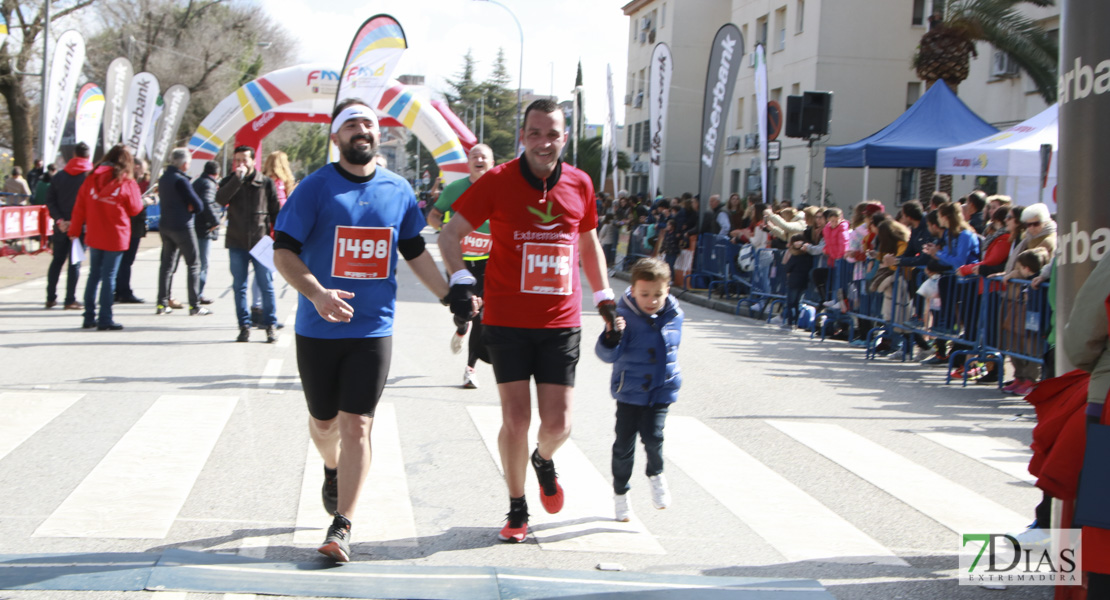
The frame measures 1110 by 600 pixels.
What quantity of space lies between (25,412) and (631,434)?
4.41 metres

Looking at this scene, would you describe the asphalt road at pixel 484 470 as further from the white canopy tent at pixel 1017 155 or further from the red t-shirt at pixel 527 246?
the white canopy tent at pixel 1017 155

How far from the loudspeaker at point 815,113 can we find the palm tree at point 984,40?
908cm

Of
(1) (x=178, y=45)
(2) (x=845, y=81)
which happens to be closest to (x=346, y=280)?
(2) (x=845, y=81)

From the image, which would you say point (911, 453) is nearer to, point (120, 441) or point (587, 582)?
point (587, 582)

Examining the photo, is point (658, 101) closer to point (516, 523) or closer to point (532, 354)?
point (532, 354)

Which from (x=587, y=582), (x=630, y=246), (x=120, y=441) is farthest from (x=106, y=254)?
(x=630, y=246)

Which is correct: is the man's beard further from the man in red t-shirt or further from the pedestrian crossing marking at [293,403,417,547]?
the pedestrian crossing marking at [293,403,417,547]

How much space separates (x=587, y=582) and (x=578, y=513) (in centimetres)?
110

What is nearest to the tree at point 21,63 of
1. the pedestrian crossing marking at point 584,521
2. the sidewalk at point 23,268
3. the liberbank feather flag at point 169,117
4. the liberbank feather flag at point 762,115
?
the liberbank feather flag at point 169,117

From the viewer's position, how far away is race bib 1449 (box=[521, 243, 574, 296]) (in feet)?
15.5

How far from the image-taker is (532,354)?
15.7ft

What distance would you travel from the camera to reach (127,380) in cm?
866

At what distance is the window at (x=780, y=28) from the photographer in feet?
133

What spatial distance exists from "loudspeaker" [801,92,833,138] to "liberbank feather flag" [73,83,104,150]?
642 inches
